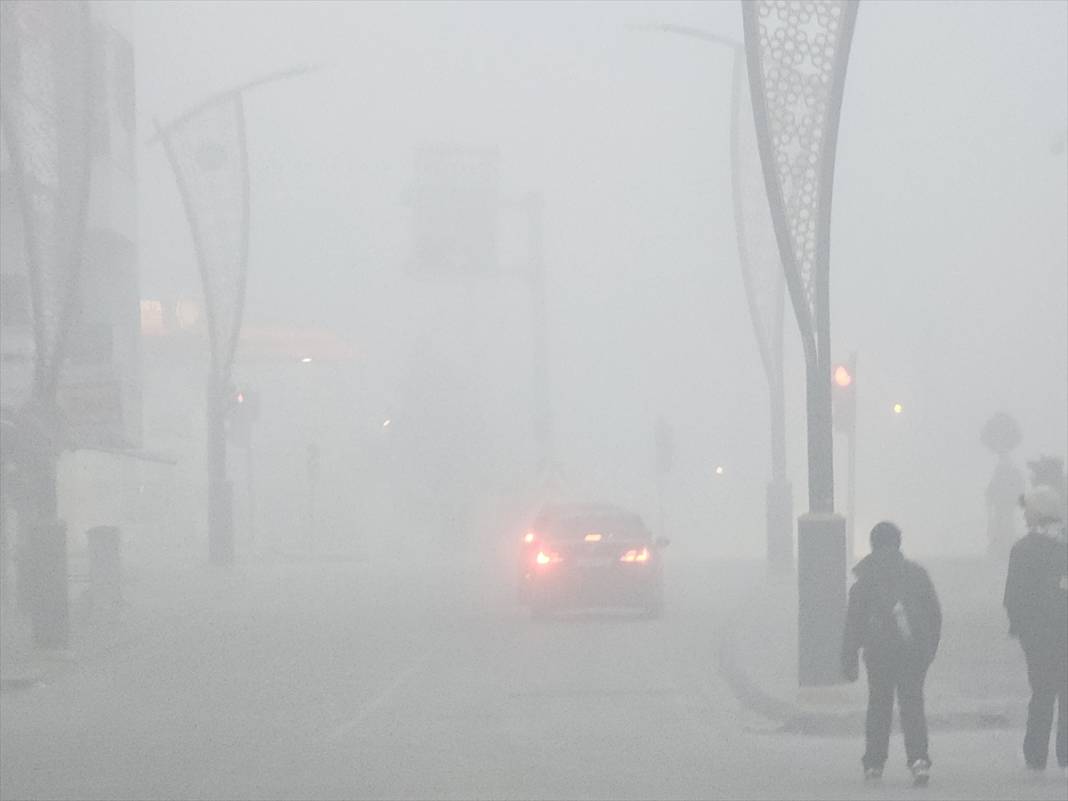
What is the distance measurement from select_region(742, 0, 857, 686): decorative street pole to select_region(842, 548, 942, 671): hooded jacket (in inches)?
167

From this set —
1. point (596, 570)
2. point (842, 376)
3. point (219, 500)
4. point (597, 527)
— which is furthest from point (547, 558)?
point (219, 500)

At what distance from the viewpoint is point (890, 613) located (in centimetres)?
1274

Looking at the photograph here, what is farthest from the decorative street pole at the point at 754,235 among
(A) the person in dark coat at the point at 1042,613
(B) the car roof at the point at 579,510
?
(A) the person in dark coat at the point at 1042,613

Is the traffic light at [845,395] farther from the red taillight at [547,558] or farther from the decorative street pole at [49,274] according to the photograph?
the decorative street pole at [49,274]

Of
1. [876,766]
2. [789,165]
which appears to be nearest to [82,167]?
[789,165]

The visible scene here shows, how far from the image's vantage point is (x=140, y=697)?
20.6 m

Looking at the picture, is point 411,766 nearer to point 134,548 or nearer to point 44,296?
point 44,296

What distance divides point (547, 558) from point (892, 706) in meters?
16.9

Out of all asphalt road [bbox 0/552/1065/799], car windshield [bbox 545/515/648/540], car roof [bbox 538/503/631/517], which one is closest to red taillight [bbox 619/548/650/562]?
car windshield [bbox 545/515/648/540]

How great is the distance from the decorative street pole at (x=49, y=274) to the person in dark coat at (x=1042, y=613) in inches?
517

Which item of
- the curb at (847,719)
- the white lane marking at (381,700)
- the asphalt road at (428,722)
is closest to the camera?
the asphalt road at (428,722)

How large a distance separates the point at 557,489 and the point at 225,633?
23.5m

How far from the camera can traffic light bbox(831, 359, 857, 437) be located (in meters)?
25.0

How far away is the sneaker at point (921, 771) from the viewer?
12.6m
